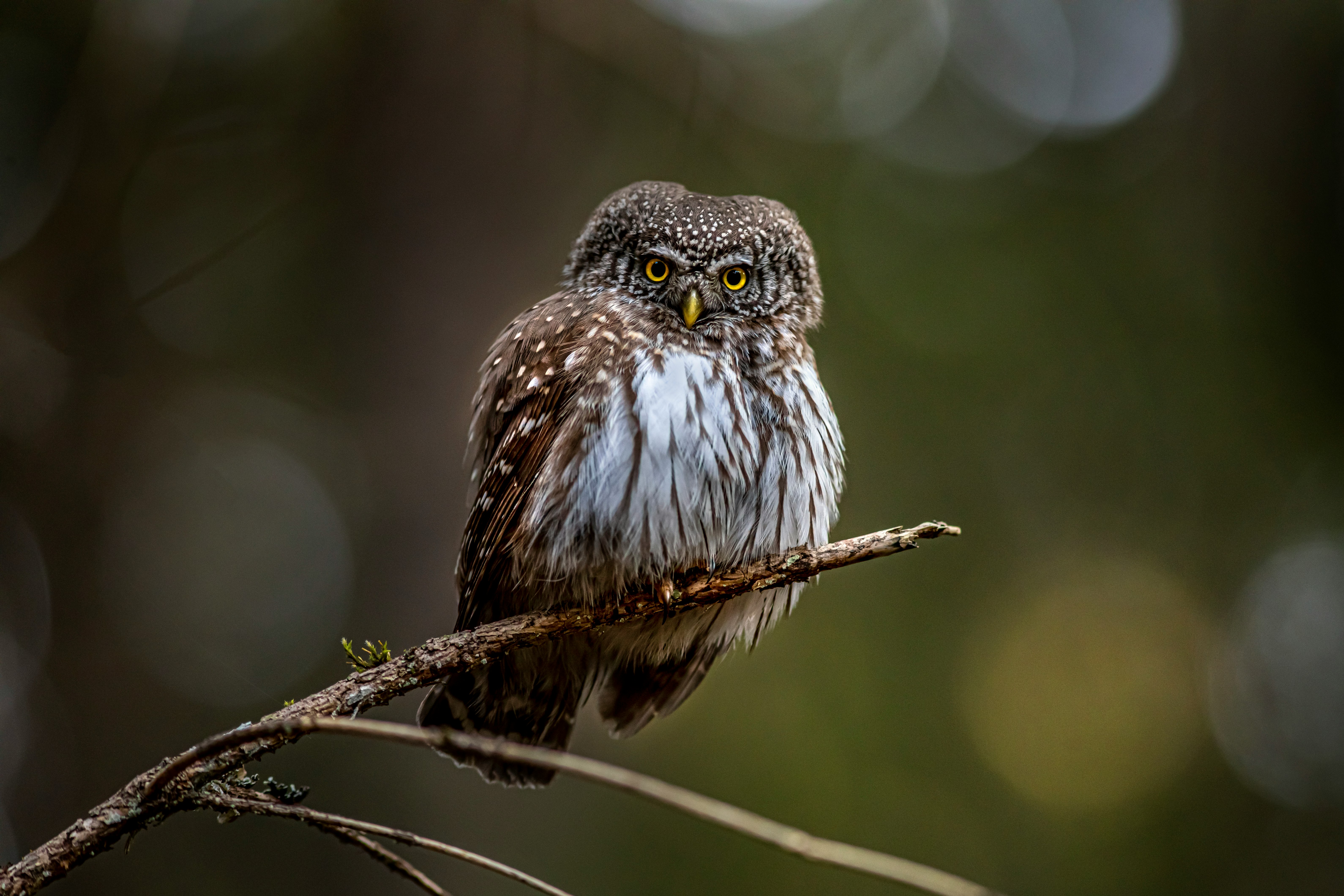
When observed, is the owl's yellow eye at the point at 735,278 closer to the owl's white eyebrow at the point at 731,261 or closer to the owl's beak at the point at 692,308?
the owl's white eyebrow at the point at 731,261

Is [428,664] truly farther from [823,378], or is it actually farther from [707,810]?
[823,378]

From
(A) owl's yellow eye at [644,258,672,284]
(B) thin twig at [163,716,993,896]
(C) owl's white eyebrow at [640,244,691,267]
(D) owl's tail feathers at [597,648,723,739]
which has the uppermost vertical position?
(C) owl's white eyebrow at [640,244,691,267]

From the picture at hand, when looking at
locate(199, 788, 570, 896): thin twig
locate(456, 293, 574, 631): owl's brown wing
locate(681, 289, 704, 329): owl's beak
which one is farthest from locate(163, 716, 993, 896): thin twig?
locate(681, 289, 704, 329): owl's beak

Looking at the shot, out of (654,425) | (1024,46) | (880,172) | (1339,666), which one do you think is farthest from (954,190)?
(654,425)

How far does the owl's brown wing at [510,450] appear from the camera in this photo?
115 inches

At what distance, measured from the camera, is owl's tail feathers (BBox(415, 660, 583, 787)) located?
3.06 m

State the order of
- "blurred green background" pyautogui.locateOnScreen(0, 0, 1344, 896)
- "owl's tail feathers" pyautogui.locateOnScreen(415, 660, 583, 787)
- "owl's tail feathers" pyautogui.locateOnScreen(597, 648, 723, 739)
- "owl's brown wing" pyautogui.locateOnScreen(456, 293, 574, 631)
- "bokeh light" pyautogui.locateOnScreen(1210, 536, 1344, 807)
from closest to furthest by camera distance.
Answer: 1. "owl's brown wing" pyautogui.locateOnScreen(456, 293, 574, 631)
2. "owl's tail feathers" pyautogui.locateOnScreen(415, 660, 583, 787)
3. "owl's tail feathers" pyautogui.locateOnScreen(597, 648, 723, 739)
4. "blurred green background" pyautogui.locateOnScreen(0, 0, 1344, 896)
5. "bokeh light" pyautogui.locateOnScreen(1210, 536, 1344, 807)

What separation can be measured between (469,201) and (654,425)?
259 centimetres

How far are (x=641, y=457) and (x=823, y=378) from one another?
4750 mm

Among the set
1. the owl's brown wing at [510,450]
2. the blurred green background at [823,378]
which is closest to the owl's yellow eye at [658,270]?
the owl's brown wing at [510,450]

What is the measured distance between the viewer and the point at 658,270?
3.21 metres

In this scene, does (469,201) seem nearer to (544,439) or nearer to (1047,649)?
(544,439)

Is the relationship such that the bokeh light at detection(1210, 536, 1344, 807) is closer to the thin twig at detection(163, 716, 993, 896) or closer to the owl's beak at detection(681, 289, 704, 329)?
the owl's beak at detection(681, 289, 704, 329)

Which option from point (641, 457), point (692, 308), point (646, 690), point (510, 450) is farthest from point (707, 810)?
point (646, 690)
